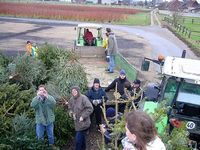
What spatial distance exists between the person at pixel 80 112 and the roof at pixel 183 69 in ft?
5.66

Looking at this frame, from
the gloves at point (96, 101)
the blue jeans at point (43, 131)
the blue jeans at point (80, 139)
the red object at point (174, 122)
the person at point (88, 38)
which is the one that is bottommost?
the blue jeans at point (80, 139)

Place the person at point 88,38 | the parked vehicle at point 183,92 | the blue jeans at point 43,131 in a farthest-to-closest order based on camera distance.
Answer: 1. the person at point 88,38
2. the blue jeans at point 43,131
3. the parked vehicle at point 183,92

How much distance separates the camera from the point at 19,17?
146 feet

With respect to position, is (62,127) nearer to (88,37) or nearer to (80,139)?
(80,139)

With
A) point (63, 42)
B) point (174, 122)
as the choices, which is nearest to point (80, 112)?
point (174, 122)

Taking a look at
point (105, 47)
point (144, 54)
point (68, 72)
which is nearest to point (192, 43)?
point (144, 54)

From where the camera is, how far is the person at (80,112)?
7.36m

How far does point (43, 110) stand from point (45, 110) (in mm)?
39

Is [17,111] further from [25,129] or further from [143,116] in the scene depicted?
[143,116]

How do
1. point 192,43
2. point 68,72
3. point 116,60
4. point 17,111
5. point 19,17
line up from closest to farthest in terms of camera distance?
point 17,111 → point 68,72 → point 116,60 → point 192,43 → point 19,17

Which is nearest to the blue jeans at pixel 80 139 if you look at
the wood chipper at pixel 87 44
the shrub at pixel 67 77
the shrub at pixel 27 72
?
the shrub at pixel 67 77

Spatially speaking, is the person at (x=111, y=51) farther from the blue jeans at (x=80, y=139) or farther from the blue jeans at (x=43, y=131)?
the blue jeans at (x=43, y=131)

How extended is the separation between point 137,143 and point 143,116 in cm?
24

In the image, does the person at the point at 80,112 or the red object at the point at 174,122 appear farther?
the person at the point at 80,112
